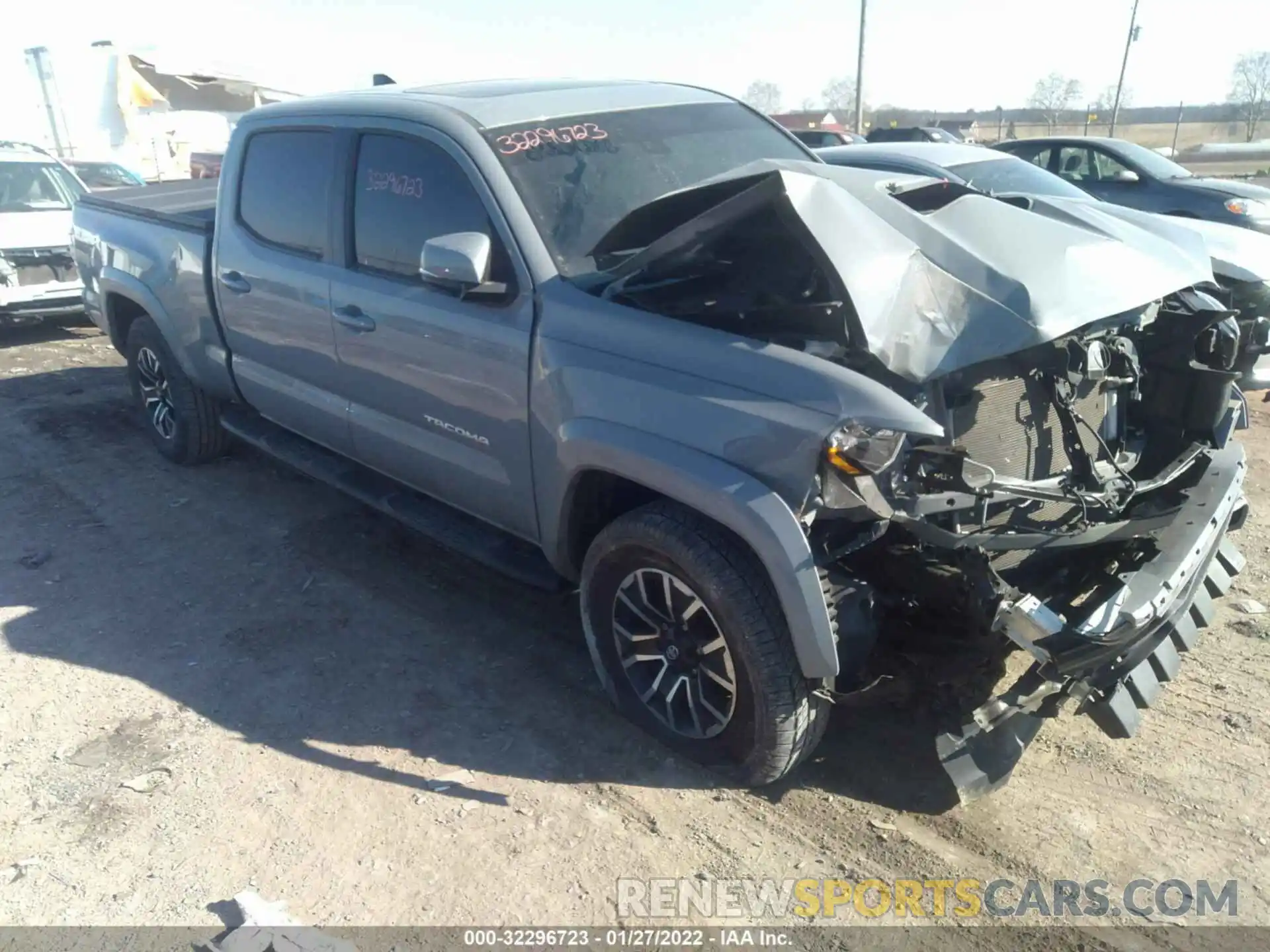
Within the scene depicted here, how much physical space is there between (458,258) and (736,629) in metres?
1.51

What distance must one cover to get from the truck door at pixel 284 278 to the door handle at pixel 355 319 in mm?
128

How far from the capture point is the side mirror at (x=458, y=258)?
3264 millimetres

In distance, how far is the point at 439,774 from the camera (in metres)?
3.34

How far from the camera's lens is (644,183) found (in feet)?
12.3

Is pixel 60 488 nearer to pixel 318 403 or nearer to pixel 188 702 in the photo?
pixel 318 403

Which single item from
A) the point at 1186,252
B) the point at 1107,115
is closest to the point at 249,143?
the point at 1186,252

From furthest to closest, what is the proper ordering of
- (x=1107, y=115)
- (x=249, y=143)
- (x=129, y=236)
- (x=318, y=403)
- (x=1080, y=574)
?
(x=1107, y=115), (x=129, y=236), (x=249, y=143), (x=318, y=403), (x=1080, y=574)

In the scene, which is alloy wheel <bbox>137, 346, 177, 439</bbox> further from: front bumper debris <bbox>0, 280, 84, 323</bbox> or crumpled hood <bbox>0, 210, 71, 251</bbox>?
crumpled hood <bbox>0, 210, 71, 251</bbox>

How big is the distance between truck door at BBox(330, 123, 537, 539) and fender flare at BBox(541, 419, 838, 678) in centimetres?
57

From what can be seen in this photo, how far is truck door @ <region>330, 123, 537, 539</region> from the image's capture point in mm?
3480

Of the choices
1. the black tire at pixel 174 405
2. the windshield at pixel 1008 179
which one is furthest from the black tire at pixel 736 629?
the windshield at pixel 1008 179

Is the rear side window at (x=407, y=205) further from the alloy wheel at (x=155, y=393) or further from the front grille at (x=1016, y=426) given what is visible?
the alloy wheel at (x=155, y=393)

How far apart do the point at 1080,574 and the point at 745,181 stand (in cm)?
Result: 170

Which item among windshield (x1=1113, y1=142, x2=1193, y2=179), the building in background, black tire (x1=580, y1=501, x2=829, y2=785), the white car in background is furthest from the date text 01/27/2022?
the building in background
